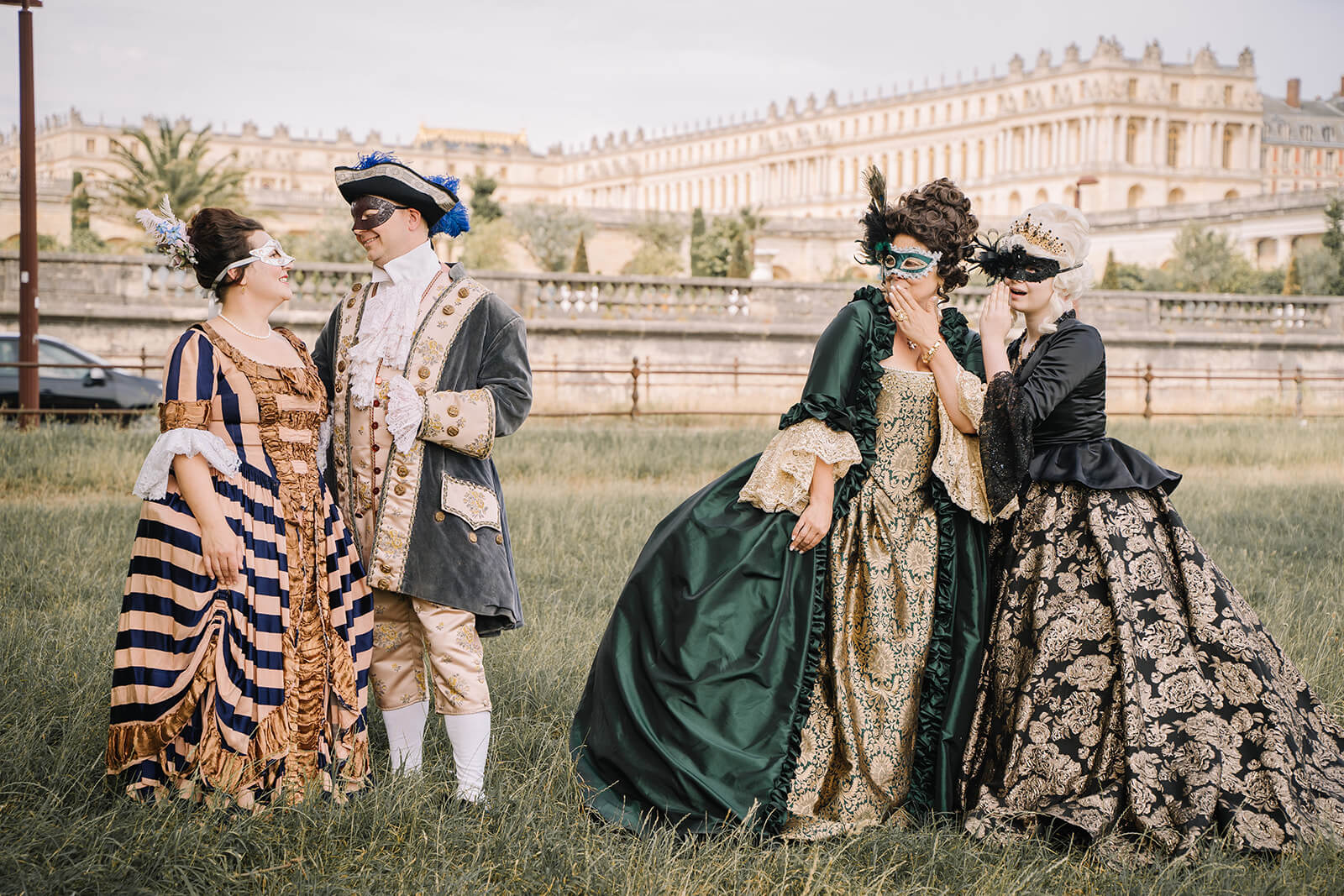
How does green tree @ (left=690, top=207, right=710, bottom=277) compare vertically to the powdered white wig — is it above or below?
above

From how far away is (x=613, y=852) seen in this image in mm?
3051

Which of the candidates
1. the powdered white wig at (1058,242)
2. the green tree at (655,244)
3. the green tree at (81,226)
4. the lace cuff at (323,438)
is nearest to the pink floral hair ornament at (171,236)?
the lace cuff at (323,438)

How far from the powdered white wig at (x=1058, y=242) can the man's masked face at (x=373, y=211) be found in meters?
1.83

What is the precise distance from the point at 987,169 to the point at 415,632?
269ft

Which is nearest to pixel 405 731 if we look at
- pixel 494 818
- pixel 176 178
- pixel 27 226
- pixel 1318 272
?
pixel 494 818

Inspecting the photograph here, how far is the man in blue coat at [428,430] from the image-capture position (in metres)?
3.36

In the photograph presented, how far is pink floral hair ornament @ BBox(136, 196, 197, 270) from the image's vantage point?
10.8 ft

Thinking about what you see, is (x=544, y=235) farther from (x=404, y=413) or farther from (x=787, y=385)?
(x=404, y=413)

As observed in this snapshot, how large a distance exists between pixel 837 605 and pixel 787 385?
1533 centimetres

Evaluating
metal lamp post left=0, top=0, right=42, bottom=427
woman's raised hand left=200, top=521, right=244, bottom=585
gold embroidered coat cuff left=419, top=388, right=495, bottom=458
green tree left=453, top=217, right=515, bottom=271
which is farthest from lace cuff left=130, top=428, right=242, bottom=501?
green tree left=453, top=217, right=515, bottom=271

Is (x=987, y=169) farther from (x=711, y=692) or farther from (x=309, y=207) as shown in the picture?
(x=711, y=692)

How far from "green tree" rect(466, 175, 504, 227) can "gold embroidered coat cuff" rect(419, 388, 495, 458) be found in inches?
1496

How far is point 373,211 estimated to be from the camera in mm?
3412

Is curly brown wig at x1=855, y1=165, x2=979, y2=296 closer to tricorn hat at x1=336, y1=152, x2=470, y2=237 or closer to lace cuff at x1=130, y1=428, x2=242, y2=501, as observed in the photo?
tricorn hat at x1=336, y1=152, x2=470, y2=237
